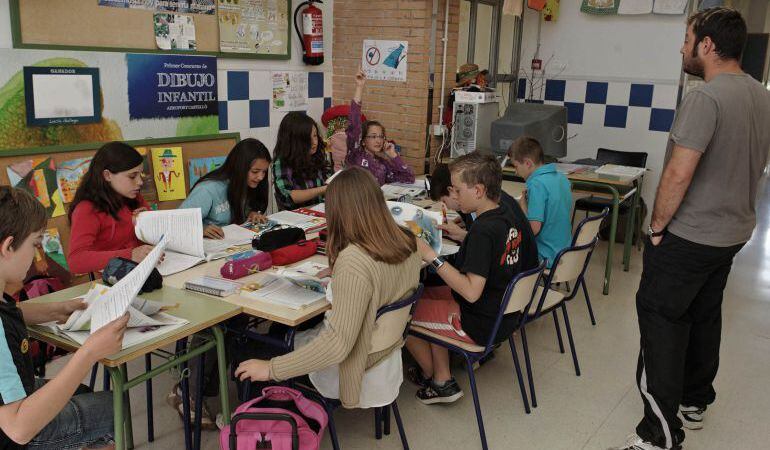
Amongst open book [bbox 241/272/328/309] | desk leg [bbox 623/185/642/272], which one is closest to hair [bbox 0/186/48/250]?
open book [bbox 241/272/328/309]

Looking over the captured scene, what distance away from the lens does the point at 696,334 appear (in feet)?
8.20

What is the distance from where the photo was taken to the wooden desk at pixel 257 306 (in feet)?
6.55

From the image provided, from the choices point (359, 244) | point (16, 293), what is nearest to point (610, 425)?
Result: point (359, 244)

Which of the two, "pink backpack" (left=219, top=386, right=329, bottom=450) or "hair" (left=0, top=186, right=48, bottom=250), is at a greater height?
"hair" (left=0, top=186, right=48, bottom=250)

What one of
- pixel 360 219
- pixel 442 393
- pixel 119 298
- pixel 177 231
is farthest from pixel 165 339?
pixel 442 393

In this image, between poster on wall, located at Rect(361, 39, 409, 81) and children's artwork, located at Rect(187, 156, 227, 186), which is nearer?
children's artwork, located at Rect(187, 156, 227, 186)

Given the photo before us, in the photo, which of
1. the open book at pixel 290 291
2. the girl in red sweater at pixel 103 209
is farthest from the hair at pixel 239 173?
the open book at pixel 290 291

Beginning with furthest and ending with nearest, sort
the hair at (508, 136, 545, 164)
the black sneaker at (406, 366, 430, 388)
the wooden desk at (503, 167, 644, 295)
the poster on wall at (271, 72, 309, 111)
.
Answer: the poster on wall at (271, 72, 309, 111)
the wooden desk at (503, 167, 644, 295)
the hair at (508, 136, 545, 164)
the black sneaker at (406, 366, 430, 388)

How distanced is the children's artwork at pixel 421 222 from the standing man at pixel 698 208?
862mm

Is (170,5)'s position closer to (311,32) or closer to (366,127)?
(311,32)

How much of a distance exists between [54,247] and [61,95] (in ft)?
2.60

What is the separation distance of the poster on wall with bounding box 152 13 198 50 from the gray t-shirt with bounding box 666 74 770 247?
2859 mm

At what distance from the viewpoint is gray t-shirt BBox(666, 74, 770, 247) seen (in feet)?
6.77

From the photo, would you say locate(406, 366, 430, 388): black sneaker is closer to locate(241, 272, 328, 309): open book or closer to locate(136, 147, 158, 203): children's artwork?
locate(241, 272, 328, 309): open book
